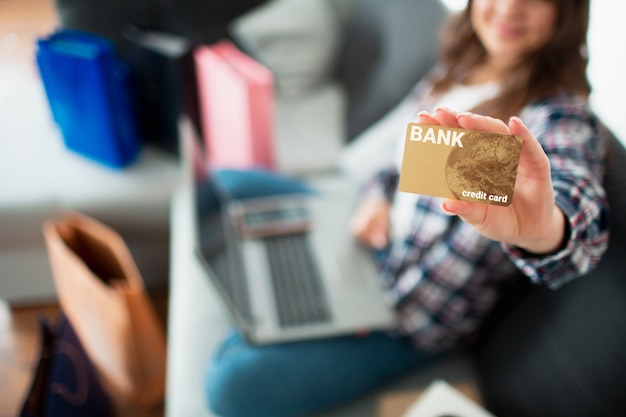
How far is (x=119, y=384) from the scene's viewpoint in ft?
4.11

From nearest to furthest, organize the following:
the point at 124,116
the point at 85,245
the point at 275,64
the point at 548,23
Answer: the point at 548,23 < the point at 85,245 < the point at 124,116 < the point at 275,64

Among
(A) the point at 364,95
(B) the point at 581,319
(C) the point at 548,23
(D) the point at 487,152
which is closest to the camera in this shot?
(D) the point at 487,152

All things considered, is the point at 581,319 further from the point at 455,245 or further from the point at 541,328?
the point at 455,245

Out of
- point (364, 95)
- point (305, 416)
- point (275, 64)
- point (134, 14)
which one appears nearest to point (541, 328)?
point (305, 416)

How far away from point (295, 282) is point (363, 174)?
325mm

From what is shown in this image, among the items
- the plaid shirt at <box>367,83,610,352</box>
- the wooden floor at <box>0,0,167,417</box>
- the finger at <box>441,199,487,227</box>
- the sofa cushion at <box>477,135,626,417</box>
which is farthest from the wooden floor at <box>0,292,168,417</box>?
the finger at <box>441,199,487,227</box>

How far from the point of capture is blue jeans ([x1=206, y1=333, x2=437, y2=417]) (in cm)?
96

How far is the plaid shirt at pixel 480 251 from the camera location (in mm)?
622

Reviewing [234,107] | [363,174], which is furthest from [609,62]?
[234,107]

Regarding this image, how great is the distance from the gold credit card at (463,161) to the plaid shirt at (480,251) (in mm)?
153

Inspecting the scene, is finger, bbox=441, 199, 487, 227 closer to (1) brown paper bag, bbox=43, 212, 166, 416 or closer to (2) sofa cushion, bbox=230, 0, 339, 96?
(1) brown paper bag, bbox=43, 212, 166, 416

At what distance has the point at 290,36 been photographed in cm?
158

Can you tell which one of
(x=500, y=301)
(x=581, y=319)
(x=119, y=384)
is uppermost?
(x=581, y=319)

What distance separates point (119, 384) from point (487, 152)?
107cm
